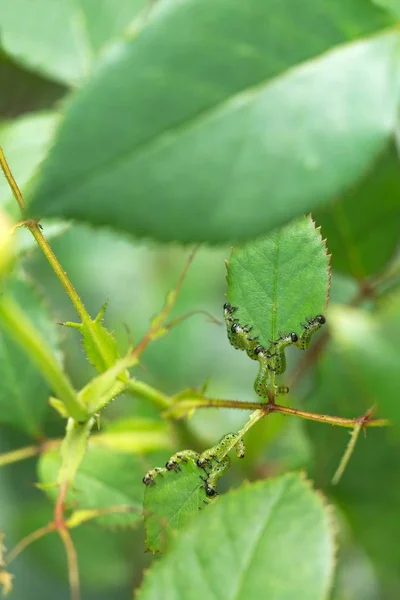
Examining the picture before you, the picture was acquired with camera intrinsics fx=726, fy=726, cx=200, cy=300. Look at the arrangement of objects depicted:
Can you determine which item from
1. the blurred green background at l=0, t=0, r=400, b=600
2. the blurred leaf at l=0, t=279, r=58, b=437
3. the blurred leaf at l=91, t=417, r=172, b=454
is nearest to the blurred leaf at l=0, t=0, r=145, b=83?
the blurred green background at l=0, t=0, r=400, b=600

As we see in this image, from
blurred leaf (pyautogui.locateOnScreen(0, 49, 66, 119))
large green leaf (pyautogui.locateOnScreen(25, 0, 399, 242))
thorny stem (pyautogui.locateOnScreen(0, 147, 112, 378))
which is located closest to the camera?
large green leaf (pyautogui.locateOnScreen(25, 0, 399, 242))

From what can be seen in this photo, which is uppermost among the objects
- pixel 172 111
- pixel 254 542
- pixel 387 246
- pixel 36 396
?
pixel 387 246

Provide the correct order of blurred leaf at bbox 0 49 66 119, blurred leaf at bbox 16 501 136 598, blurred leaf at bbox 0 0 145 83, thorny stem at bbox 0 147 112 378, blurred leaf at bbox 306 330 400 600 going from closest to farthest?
thorny stem at bbox 0 147 112 378 < blurred leaf at bbox 306 330 400 600 < blurred leaf at bbox 0 0 145 83 < blurred leaf at bbox 16 501 136 598 < blurred leaf at bbox 0 49 66 119

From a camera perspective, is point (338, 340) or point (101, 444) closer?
point (338, 340)

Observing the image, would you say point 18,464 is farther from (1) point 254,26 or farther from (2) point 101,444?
(1) point 254,26

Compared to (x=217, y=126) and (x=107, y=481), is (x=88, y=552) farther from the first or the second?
(x=217, y=126)

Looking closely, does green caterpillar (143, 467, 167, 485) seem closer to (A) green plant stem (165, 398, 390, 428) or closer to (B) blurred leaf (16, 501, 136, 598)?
(A) green plant stem (165, 398, 390, 428)

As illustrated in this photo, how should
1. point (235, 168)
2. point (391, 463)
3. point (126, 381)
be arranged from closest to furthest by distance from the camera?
point (235, 168), point (126, 381), point (391, 463)

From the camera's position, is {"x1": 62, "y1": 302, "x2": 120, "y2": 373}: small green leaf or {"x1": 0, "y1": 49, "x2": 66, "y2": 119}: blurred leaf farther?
{"x1": 0, "y1": 49, "x2": 66, "y2": 119}: blurred leaf

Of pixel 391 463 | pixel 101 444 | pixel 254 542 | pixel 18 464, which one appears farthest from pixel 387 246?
pixel 18 464
